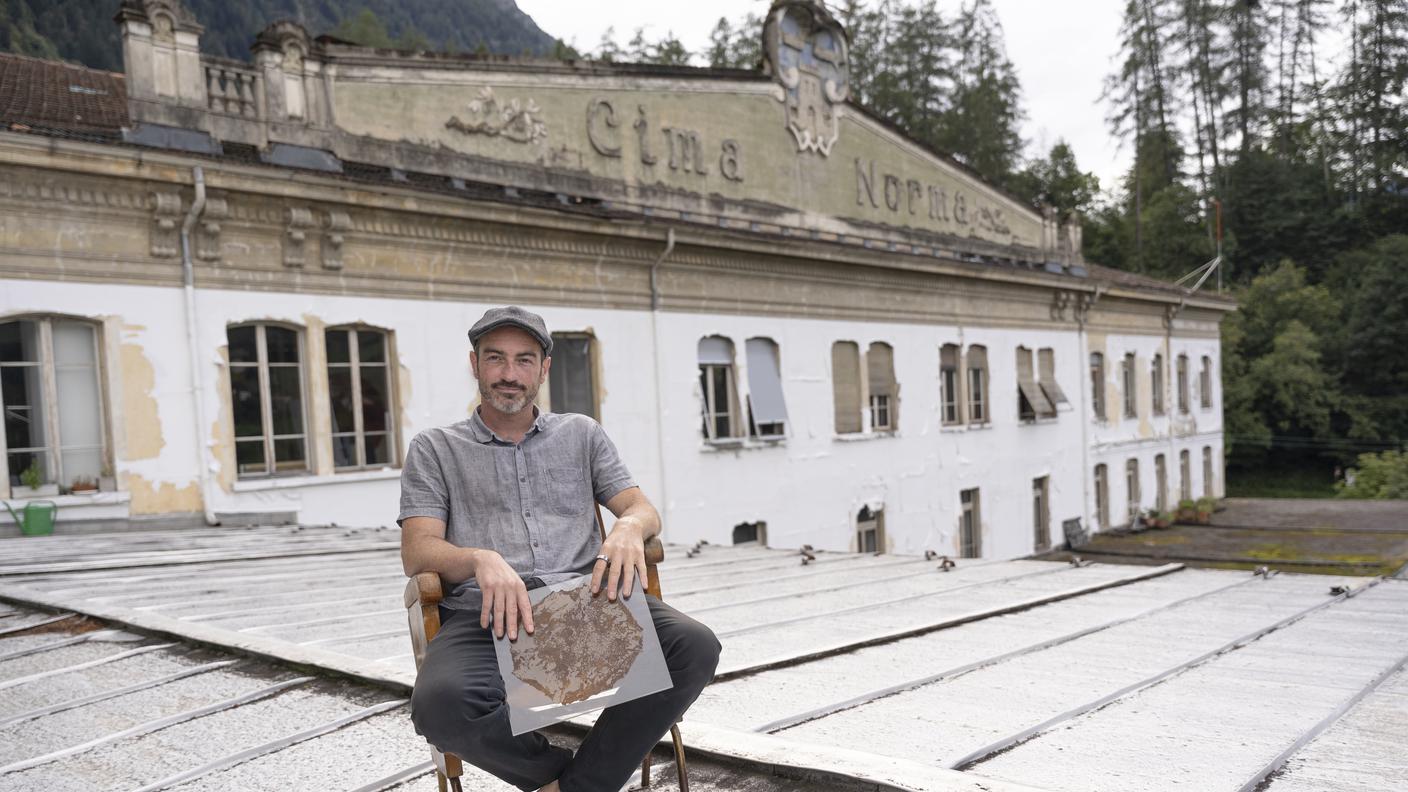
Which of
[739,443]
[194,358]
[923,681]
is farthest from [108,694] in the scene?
[739,443]

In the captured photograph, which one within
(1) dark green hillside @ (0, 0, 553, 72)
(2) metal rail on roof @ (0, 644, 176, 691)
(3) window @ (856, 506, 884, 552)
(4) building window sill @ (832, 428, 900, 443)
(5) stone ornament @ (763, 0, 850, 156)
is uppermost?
(1) dark green hillside @ (0, 0, 553, 72)

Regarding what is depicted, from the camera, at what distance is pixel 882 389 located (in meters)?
20.4

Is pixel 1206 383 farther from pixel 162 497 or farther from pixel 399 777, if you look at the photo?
pixel 399 777

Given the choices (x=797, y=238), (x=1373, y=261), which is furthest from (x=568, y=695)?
(x=1373, y=261)

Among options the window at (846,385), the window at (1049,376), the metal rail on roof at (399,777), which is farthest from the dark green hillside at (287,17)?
the window at (1049,376)

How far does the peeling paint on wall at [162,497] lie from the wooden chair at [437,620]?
917cm

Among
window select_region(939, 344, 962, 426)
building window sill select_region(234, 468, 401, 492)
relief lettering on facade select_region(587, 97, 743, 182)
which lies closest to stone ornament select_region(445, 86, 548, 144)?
relief lettering on facade select_region(587, 97, 743, 182)

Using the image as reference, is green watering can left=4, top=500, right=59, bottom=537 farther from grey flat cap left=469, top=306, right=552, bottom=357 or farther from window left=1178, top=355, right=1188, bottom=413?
window left=1178, top=355, right=1188, bottom=413

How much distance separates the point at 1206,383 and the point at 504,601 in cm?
3498

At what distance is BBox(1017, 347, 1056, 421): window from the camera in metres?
24.2

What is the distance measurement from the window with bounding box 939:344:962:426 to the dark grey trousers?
19633 mm

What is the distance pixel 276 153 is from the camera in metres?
12.3

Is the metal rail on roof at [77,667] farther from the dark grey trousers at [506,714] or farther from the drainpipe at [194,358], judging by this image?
the drainpipe at [194,358]

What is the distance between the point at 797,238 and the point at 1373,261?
43.1 meters
